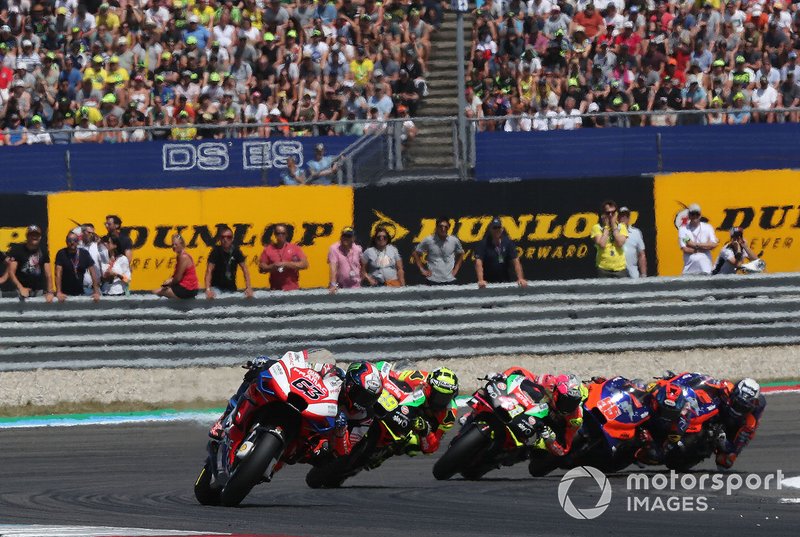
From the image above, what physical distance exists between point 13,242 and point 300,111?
4293 mm

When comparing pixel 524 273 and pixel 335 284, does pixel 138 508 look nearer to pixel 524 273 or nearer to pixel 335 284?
pixel 335 284

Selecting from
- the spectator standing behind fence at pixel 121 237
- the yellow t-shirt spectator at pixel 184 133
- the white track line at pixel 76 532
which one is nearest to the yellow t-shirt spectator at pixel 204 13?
the yellow t-shirt spectator at pixel 184 133

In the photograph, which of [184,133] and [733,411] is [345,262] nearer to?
[184,133]

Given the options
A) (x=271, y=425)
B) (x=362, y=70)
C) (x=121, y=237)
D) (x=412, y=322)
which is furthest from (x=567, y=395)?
(x=362, y=70)

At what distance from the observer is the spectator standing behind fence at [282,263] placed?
16703 mm

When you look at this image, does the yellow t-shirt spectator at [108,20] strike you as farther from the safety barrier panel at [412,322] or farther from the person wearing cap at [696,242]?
the person wearing cap at [696,242]

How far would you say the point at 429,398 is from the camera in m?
10.4

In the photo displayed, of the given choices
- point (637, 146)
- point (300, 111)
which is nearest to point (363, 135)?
point (300, 111)

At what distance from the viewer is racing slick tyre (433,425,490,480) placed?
10.4m

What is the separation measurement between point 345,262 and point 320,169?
2.69 meters

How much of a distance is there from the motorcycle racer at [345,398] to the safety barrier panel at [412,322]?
16.6ft

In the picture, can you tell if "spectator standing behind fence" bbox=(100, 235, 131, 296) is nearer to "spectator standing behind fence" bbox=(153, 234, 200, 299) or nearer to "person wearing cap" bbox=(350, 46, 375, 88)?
"spectator standing behind fence" bbox=(153, 234, 200, 299)

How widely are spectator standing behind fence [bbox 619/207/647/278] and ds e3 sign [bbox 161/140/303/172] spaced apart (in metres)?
4.22

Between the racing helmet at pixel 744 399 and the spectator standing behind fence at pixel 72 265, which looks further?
the spectator standing behind fence at pixel 72 265
